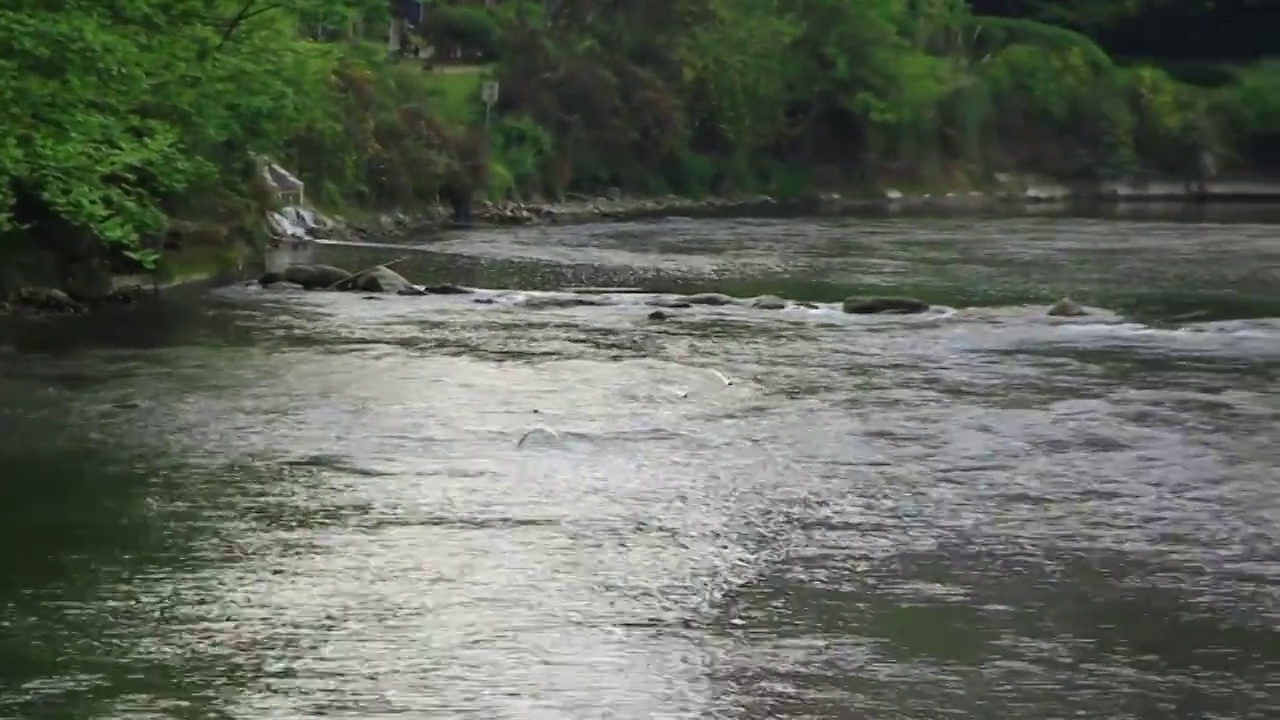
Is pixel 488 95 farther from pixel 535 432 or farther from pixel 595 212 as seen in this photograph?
pixel 535 432

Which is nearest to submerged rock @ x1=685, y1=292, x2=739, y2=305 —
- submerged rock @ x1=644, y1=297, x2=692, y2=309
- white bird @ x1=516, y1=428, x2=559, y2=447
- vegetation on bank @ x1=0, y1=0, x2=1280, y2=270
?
submerged rock @ x1=644, y1=297, x2=692, y2=309

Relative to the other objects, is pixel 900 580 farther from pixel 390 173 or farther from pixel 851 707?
pixel 390 173

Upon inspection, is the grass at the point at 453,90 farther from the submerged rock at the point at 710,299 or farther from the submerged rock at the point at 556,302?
the submerged rock at the point at 710,299

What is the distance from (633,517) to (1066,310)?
1994 cm

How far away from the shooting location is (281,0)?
115 feet

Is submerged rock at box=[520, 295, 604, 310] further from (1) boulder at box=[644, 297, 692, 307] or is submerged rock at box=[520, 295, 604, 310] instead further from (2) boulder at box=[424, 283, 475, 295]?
(2) boulder at box=[424, 283, 475, 295]

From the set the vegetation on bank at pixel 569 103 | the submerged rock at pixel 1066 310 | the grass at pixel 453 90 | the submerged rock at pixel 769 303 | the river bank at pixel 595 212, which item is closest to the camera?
the vegetation on bank at pixel 569 103

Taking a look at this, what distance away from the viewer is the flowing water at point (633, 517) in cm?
1270

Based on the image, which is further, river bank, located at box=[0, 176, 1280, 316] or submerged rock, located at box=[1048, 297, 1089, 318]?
submerged rock, located at box=[1048, 297, 1089, 318]

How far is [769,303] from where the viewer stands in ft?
123

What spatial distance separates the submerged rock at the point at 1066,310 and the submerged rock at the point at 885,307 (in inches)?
90.6

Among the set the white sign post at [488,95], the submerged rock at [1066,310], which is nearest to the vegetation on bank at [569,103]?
the white sign post at [488,95]

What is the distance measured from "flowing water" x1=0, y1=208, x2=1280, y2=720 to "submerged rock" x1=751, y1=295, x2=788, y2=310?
2640 mm

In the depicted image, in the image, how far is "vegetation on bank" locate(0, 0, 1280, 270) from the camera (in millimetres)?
30156
